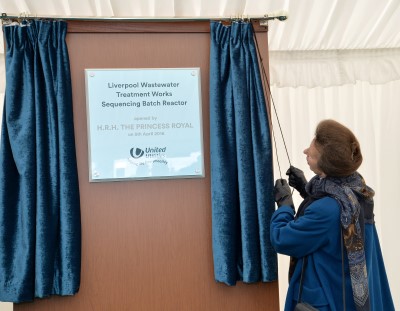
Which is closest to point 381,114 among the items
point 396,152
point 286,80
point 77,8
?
point 396,152

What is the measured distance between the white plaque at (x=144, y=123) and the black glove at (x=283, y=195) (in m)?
0.33

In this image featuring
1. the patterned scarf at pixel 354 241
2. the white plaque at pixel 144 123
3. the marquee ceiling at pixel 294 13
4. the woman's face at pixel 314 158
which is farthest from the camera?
the marquee ceiling at pixel 294 13

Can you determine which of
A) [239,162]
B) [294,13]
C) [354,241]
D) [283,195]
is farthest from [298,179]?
[294,13]

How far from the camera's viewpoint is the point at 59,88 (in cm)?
192

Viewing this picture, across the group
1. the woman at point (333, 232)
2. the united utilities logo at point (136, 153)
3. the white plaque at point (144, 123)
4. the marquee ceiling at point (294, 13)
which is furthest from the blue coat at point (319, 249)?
the marquee ceiling at point (294, 13)

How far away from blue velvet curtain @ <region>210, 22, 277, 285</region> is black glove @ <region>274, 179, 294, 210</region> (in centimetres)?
6

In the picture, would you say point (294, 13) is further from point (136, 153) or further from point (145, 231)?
point (145, 231)

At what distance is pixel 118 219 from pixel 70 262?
258mm

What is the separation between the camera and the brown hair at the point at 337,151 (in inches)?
68.4

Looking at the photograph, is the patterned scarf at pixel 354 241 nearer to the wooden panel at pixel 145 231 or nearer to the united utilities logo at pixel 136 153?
the wooden panel at pixel 145 231

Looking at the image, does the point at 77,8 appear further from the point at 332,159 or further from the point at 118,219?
the point at 332,159

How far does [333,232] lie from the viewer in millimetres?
1742

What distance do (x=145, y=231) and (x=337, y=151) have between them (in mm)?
859

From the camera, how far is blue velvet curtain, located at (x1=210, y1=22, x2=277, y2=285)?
77.9 inches
